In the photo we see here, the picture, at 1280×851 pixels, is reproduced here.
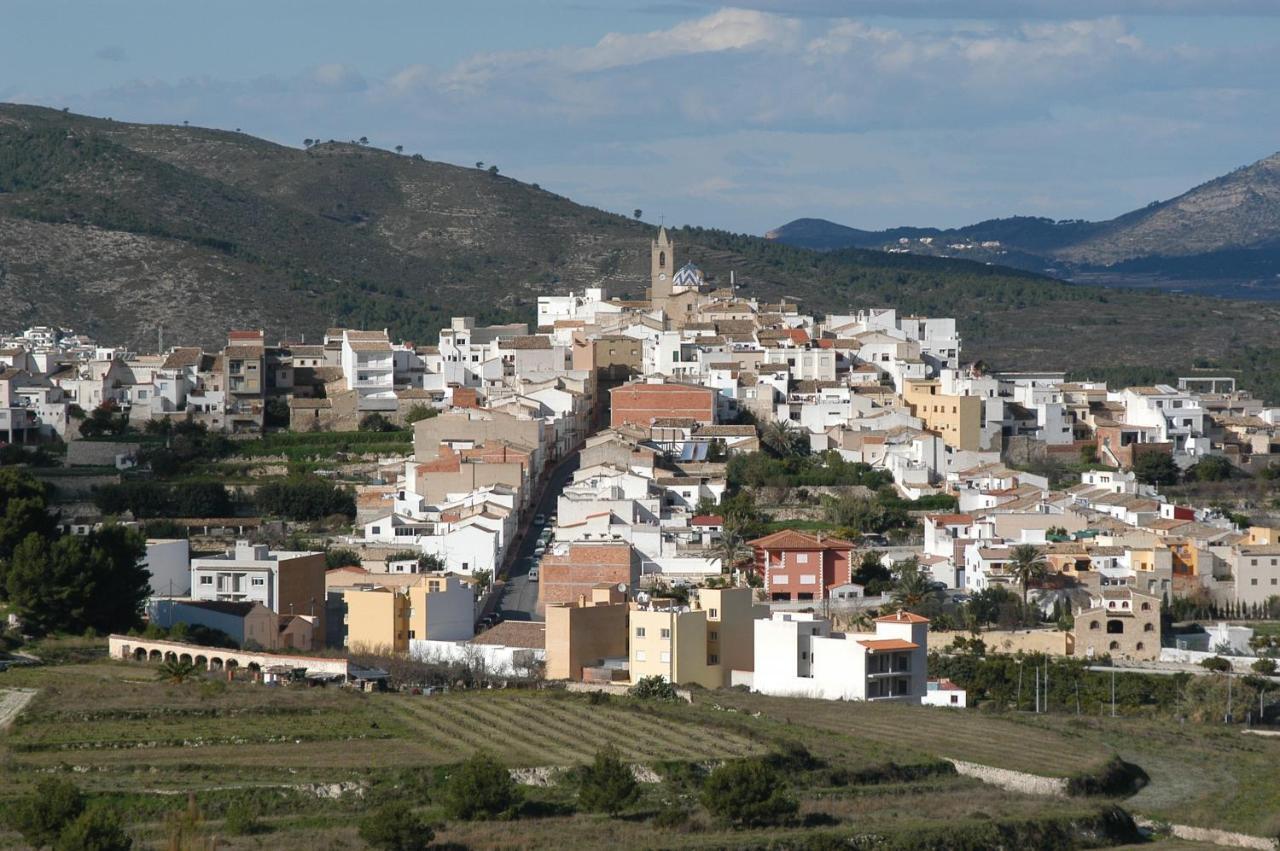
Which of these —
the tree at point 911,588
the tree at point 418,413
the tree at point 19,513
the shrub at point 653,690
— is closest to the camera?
the shrub at point 653,690

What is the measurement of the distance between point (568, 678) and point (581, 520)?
9.37 m

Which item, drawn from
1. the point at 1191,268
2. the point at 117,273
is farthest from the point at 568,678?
the point at 1191,268

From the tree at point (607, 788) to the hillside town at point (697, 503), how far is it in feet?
27.4

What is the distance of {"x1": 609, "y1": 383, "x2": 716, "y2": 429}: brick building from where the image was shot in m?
53.1

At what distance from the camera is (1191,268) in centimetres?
19262

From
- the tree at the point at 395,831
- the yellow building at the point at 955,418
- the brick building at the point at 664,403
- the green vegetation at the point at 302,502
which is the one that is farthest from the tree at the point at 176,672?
the yellow building at the point at 955,418

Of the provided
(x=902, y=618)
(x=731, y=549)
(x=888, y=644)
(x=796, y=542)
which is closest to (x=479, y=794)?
(x=888, y=644)

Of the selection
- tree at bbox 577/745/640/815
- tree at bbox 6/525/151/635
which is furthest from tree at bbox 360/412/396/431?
tree at bbox 577/745/640/815

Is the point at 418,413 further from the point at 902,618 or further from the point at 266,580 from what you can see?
the point at 902,618

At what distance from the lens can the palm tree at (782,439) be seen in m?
52.0

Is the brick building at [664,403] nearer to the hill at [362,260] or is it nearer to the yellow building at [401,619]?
the yellow building at [401,619]

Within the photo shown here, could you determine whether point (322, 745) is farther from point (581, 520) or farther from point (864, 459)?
point (864, 459)

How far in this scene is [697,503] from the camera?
47719 mm

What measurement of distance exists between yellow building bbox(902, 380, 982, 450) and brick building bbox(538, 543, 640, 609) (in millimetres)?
12342
